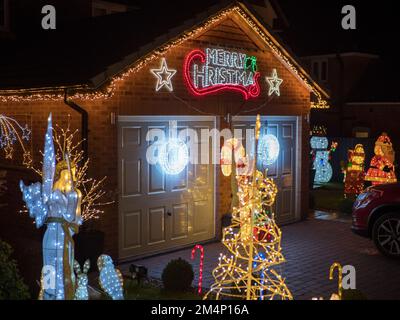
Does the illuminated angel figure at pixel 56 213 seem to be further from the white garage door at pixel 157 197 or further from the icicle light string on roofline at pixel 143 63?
the white garage door at pixel 157 197

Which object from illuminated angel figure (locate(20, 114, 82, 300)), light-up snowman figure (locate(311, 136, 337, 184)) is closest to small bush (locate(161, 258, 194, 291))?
illuminated angel figure (locate(20, 114, 82, 300))

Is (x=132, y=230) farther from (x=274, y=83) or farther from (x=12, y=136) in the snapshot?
(x=274, y=83)

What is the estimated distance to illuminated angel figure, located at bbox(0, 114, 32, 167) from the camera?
1079 cm

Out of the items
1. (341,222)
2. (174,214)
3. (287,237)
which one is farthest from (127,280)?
(341,222)

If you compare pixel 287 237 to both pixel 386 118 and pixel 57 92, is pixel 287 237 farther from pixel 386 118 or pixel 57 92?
pixel 386 118

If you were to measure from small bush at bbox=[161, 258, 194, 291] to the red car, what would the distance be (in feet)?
13.5

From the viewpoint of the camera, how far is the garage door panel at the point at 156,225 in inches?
412

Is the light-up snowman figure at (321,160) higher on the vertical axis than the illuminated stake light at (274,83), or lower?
lower

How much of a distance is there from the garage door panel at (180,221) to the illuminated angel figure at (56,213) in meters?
5.11

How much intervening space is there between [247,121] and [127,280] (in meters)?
5.22

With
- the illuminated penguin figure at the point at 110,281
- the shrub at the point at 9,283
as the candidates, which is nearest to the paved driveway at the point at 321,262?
the illuminated penguin figure at the point at 110,281

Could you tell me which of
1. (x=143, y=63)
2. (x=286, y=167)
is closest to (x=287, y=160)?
(x=286, y=167)

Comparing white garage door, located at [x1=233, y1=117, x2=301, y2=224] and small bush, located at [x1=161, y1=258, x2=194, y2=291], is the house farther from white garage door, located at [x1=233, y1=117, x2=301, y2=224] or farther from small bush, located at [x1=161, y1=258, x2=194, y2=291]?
small bush, located at [x1=161, y1=258, x2=194, y2=291]
